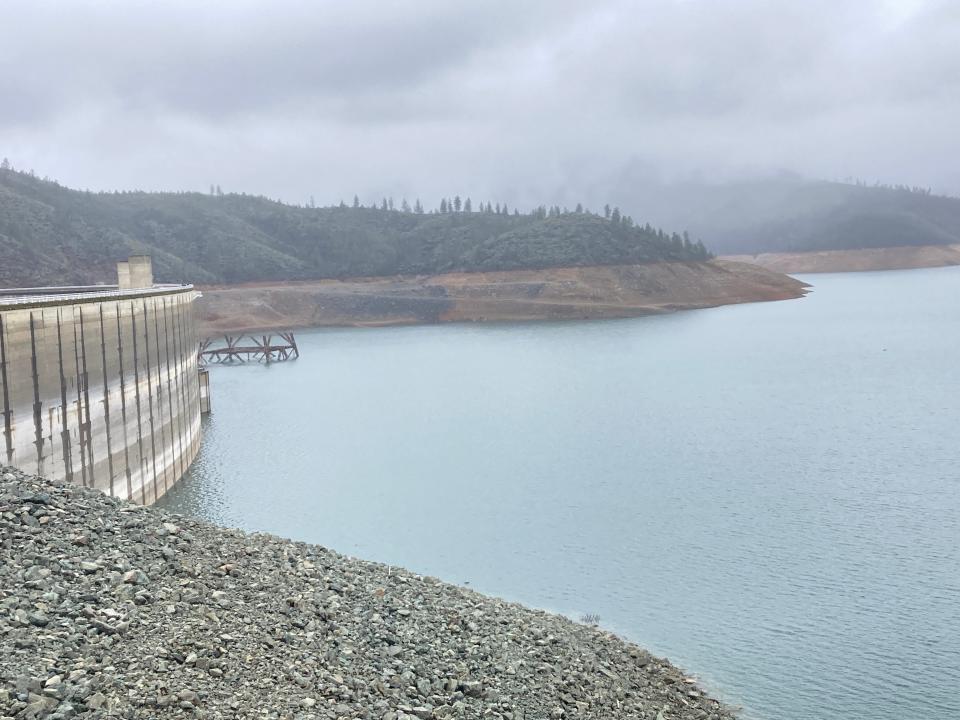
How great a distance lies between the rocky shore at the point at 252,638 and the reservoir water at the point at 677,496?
3346 millimetres

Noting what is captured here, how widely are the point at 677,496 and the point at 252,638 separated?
2015 centimetres

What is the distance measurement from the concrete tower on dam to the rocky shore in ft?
16.1

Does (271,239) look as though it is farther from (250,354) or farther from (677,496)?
(677,496)

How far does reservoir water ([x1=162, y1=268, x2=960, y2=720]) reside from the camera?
19984 millimetres

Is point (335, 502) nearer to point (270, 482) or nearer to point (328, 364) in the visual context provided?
point (270, 482)

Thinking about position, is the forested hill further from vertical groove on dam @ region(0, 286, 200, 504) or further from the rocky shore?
the rocky shore

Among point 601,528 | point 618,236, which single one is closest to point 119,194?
point 618,236

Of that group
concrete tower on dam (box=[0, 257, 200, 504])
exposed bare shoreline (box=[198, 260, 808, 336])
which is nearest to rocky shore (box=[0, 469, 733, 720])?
concrete tower on dam (box=[0, 257, 200, 504])

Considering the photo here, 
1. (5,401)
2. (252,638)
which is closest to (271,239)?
(5,401)

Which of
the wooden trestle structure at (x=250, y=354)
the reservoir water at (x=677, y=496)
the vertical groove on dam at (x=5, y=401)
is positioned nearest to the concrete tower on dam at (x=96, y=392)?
the vertical groove on dam at (x=5, y=401)

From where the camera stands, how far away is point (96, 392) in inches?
1089

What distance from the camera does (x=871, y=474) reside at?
33.6m

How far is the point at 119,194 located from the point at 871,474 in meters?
158

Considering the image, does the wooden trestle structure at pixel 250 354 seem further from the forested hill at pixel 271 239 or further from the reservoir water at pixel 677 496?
the forested hill at pixel 271 239
